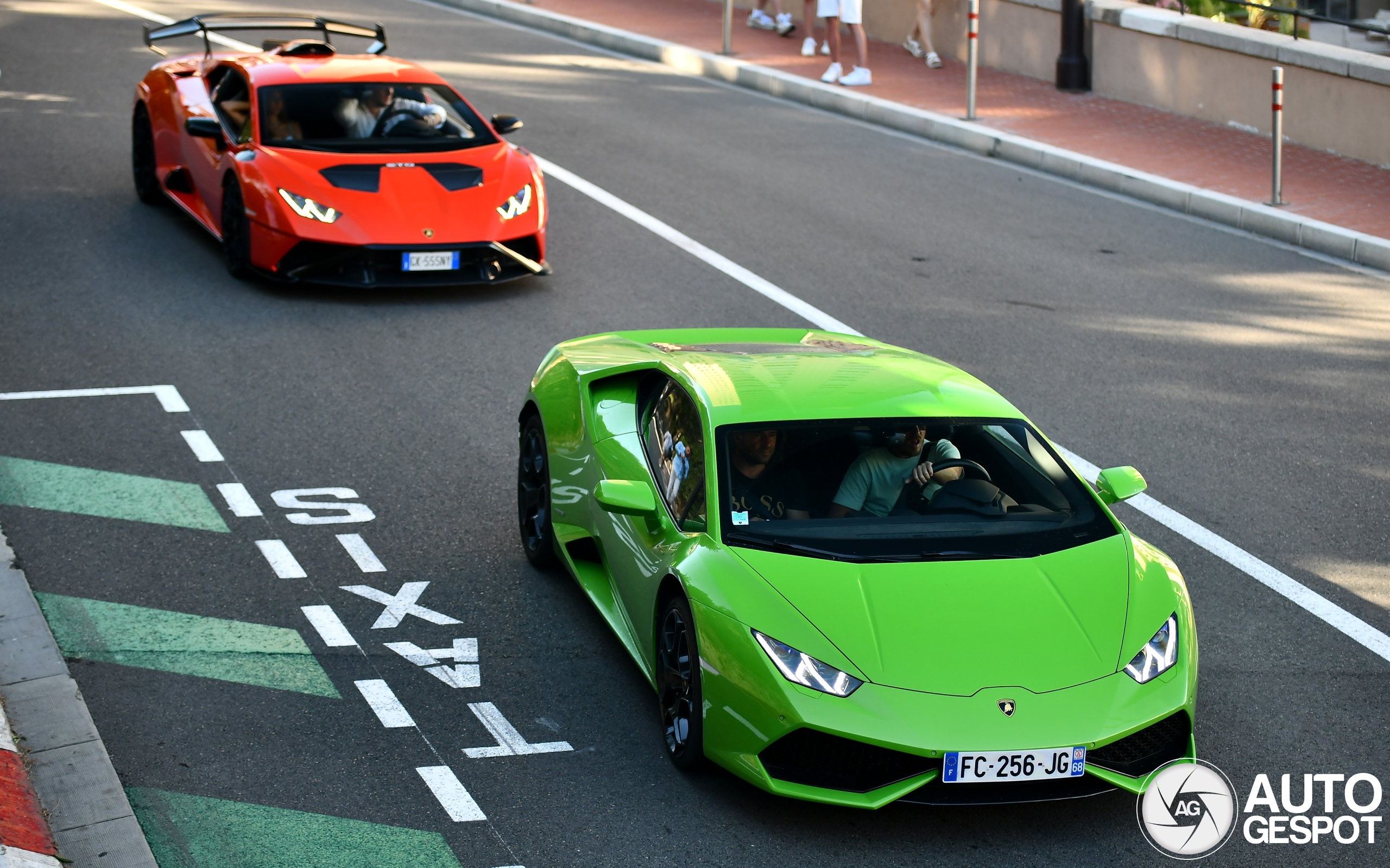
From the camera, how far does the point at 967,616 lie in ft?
17.7

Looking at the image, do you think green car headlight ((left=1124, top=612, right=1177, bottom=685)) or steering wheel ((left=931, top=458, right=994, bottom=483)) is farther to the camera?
steering wheel ((left=931, top=458, right=994, bottom=483))

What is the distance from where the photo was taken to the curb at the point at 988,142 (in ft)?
44.5

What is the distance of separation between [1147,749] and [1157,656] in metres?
0.33

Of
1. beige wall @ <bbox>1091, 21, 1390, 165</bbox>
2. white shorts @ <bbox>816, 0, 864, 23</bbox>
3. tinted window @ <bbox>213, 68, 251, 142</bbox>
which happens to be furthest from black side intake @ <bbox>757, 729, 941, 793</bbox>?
white shorts @ <bbox>816, 0, 864, 23</bbox>

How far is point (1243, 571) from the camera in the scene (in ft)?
24.7

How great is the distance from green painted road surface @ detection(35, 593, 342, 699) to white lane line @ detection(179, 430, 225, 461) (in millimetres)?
1836

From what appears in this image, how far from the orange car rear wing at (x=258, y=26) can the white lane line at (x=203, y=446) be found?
15.3ft

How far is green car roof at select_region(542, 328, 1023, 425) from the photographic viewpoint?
6.16 m

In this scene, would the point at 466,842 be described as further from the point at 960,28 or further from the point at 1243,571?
the point at 960,28

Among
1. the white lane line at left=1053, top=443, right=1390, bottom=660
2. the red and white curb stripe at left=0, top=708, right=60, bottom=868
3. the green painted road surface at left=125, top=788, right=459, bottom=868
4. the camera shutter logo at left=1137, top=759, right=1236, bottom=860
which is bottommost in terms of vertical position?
the white lane line at left=1053, top=443, right=1390, bottom=660

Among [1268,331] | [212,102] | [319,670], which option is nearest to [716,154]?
[212,102]

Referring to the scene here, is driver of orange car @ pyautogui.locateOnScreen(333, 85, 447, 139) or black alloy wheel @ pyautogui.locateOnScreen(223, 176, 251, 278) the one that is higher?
driver of orange car @ pyautogui.locateOnScreen(333, 85, 447, 139)

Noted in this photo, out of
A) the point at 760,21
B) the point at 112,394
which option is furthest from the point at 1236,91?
the point at 112,394

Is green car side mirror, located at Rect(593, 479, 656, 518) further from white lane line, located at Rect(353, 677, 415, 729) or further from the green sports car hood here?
white lane line, located at Rect(353, 677, 415, 729)
